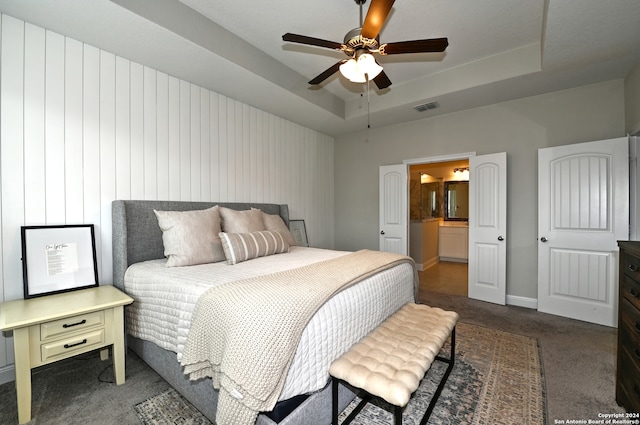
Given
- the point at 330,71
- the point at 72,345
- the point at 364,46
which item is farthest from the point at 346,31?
the point at 72,345

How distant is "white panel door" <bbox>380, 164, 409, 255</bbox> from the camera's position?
14.3 feet

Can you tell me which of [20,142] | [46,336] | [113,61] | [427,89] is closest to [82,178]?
[20,142]

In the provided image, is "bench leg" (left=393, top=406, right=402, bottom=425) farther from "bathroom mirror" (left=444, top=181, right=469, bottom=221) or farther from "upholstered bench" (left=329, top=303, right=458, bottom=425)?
"bathroom mirror" (left=444, top=181, right=469, bottom=221)

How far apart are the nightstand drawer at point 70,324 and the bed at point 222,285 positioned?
0.25m

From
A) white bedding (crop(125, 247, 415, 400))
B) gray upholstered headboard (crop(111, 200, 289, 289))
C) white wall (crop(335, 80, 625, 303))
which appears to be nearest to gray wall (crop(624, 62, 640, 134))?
white wall (crop(335, 80, 625, 303))

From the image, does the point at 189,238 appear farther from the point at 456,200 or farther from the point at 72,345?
the point at 456,200

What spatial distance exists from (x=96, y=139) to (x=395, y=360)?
280cm

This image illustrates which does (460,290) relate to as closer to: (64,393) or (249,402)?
(249,402)

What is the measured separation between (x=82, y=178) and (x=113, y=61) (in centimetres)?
106

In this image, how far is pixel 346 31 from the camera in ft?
8.54

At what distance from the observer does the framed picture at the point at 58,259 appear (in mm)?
1934

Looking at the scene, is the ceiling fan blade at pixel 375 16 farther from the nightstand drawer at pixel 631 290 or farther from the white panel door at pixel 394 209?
the white panel door at pixel 394 209

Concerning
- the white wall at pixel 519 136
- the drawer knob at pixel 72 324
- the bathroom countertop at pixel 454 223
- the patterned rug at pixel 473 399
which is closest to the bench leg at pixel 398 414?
the patterned rug at pixel 473 399

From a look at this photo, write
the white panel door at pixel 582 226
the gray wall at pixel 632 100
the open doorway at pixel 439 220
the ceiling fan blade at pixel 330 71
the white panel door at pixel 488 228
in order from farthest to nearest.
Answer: the open doorway at pixel 439 220
the white panel door at pixel 488 228
the white panel door at pixel 582 226
the gray wall at pixel 632 100
the ceiling fan blade at pixel 330 71
